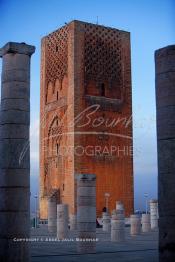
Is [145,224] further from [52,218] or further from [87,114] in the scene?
[87,114]

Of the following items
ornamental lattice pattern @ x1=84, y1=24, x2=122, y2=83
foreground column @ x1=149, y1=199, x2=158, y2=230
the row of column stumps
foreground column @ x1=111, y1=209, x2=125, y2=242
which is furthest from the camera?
ornamental lattice pattern @ x1=84, y1=24, x2=122, y2=83

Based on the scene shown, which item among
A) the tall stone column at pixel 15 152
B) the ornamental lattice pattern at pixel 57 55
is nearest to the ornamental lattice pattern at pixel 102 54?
the ornamental lattice pattern at pixel 57 55

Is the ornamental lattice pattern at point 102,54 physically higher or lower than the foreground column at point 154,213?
higher

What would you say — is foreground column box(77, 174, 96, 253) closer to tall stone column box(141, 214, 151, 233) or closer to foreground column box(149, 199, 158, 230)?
tall stone column box(141, 214, 151, 233)

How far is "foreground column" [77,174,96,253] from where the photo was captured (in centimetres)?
1039

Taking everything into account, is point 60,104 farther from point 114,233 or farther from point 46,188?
point 114,233

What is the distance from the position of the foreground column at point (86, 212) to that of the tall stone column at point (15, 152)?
3.23m

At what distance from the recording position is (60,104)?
28.4 metres

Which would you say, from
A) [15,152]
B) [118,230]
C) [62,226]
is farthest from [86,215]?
[62,226]

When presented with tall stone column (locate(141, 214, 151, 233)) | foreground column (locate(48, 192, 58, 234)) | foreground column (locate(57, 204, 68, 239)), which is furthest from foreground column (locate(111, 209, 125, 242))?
tall stone column (locate(141, 214, 151, 233))

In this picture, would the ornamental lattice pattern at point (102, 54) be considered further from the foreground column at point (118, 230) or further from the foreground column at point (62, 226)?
the foreground column at point (118, 230)

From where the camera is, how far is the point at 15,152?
728cm

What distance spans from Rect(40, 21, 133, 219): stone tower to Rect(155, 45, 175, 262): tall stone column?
1980cm

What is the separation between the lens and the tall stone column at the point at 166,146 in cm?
608
